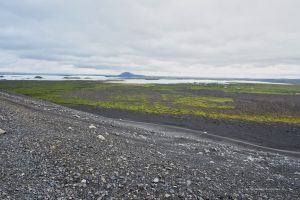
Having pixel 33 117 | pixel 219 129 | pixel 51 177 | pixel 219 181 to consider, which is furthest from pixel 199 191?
pixel 219 129

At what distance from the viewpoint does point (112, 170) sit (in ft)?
51.0

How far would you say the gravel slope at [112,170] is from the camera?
1309cm

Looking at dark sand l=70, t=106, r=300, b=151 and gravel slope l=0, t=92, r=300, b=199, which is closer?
gravel slope l=0, t=92, r=300, b=199

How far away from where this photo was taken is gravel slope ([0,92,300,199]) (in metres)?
13.1

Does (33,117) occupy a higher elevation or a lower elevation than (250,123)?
higher

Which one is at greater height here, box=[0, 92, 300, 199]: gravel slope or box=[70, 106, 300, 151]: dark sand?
box=[0, 92, 300, 199]: gravel slope

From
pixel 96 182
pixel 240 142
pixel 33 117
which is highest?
pixel 33 117

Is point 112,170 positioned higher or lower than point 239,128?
higher

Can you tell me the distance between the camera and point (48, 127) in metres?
22.4

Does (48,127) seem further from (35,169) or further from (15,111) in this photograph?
(35,169)

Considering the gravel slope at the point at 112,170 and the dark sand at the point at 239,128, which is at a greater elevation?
the gravel slope at the point at 112,170

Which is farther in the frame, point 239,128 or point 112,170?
point 239,128

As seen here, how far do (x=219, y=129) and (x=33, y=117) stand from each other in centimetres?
2705

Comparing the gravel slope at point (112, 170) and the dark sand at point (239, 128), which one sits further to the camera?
the dark sand at point (239, 128)
